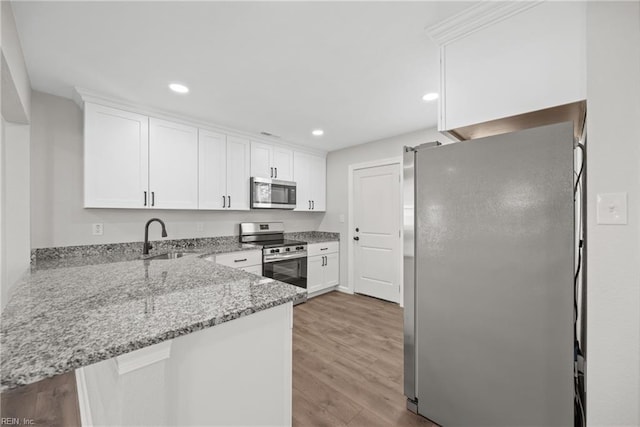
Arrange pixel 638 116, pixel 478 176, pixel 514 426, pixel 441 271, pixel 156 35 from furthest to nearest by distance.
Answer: pixel 156 35 < pixel 441 271 < pixel 478 176 < pixel 514 426 < pixel 638 116

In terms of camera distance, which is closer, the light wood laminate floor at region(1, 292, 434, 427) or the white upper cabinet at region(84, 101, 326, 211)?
the light wood laminate floor at region(1, 292, 434, 427)

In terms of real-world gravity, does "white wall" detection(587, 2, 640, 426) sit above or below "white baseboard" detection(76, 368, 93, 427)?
above

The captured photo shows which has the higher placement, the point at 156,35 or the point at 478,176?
the point at 156,35

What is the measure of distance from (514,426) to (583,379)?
0.39 metres

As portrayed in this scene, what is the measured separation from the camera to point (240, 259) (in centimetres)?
314

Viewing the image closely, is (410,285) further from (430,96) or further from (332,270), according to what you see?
(332,270)

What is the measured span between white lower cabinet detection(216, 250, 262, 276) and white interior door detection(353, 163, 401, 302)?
167cm

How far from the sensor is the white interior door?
3.82 m

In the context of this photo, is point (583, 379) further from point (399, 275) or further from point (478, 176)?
point (399, 275)

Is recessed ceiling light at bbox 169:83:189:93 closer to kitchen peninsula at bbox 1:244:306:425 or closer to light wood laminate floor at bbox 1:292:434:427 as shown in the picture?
kitchen peninsula at bbox 1:244:306:425

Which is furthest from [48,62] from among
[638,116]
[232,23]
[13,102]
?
[638,116]

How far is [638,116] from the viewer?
1.03 meters

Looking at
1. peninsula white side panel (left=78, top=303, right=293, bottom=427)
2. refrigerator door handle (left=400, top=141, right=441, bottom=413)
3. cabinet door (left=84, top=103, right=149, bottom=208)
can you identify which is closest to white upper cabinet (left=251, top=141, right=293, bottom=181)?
cabinet door (left=84, top=103, right=149, bottom=208)

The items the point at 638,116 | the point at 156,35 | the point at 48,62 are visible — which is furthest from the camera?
the point at 48,62
